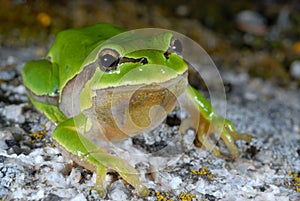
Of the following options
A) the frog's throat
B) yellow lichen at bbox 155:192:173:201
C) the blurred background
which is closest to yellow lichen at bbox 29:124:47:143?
the frog's throat

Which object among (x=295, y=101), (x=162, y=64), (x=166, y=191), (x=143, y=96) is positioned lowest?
(x=295, y=101)

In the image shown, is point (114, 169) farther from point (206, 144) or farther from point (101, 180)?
point (206, 144)

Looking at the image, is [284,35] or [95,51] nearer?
[95,51]

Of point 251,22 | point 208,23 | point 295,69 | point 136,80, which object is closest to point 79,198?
point 136,80

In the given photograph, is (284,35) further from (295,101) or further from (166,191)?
(166,191)

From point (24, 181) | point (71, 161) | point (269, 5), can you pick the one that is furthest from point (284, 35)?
point (24, 181)

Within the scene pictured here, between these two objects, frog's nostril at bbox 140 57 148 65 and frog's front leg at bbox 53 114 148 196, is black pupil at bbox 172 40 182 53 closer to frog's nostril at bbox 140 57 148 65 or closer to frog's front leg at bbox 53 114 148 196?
frog's nostril at bbox 140 57 148 65
